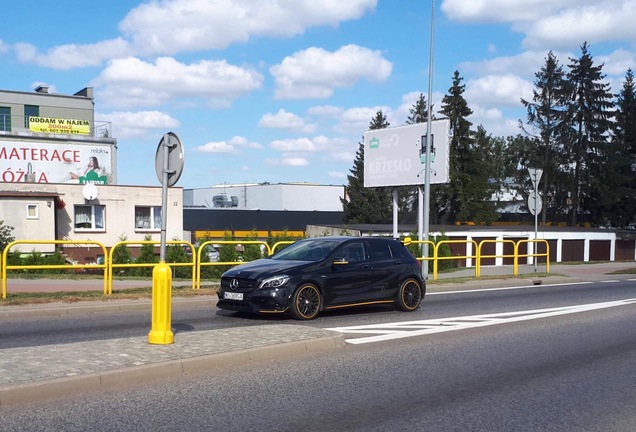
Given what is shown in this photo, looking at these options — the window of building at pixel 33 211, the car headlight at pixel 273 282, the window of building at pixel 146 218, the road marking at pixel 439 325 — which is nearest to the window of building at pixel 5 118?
the window of building at pixel 146 218

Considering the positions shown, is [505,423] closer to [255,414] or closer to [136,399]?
[255,414]

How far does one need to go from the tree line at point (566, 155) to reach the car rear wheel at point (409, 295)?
46.2 m

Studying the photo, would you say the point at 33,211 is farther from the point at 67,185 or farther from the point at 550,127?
the point at 550,127

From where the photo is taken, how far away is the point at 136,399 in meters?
6.95

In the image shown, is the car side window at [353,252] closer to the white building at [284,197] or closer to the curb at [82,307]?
the curb at [82,307]

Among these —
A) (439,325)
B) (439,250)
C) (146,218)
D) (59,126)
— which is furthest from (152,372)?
(59,126)

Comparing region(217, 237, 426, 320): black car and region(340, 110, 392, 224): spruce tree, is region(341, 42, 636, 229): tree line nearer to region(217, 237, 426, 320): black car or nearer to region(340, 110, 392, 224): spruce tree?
region(340, 110, 392, 224): spruce tree

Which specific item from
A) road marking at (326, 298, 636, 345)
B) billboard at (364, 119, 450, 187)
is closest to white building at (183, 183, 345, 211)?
billboard at (364, 119, 450, 187)

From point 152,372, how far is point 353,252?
22.2ft

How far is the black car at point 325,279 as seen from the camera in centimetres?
1256

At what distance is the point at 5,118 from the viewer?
60.3 m

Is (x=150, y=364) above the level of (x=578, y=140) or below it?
below

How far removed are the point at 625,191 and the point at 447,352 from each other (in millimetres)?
57822

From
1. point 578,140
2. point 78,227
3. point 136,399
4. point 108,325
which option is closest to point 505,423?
point 136,399
